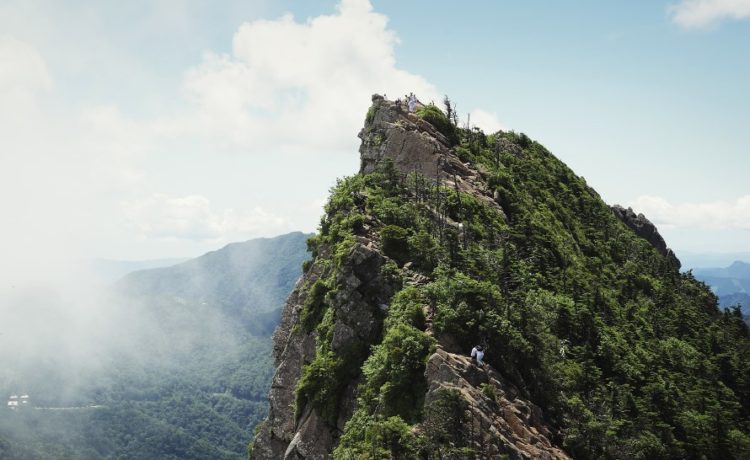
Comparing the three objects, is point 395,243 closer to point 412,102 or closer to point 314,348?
point 314,348

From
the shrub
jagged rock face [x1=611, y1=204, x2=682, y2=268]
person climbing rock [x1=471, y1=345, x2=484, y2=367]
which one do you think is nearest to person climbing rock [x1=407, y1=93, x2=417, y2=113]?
the shrub

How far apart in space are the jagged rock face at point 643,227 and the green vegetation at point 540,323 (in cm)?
3363

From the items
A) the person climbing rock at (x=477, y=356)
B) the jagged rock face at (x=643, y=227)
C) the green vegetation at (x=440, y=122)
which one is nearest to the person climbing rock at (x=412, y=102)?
the green vegetation at (x=440, y=122)

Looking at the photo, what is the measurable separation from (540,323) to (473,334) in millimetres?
10774

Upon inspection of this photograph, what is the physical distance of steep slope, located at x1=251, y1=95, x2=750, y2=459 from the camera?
41.6 metres

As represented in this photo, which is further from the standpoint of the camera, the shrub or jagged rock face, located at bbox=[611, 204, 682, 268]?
jagged rock face, located at bbox=[611, 204, 682, 268]

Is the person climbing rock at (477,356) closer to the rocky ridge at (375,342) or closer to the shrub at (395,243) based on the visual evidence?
the rocky ridge at (375,342)

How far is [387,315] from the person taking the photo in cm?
5262

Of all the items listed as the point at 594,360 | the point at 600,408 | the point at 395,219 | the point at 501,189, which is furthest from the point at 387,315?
the point at 501,189

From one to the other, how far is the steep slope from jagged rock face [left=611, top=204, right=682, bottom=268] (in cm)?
4427

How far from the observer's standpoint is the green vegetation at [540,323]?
145ft

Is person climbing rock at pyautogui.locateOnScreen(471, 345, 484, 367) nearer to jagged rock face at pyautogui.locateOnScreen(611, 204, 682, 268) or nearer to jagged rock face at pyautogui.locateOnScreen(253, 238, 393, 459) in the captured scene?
jagged rock face at pyautogui.locateOnScreen(253, 238, 393, 459)

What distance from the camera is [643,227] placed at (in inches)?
6033

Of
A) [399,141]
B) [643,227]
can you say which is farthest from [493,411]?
[643,227]
